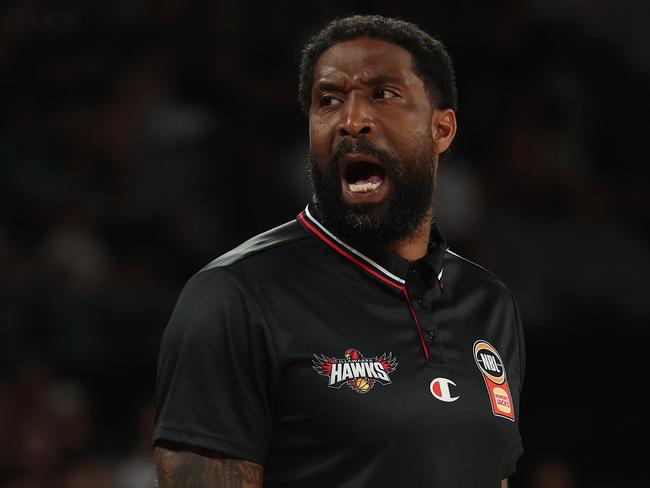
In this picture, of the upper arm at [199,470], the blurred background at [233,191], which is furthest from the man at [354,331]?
the blurred background at [233,191]

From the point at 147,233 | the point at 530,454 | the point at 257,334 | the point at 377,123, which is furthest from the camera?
the point at 147,233

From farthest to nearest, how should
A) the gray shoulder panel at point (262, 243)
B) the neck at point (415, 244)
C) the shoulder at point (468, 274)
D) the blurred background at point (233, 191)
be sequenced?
the blurred background at point (233, 191)
the shoulder at point (468, 274)
the neck at point (415, 244)
the gray shoulder panel at point (262, 243)

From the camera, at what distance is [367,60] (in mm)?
2357

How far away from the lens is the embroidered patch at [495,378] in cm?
236

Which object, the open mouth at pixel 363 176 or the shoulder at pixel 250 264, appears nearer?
the shoulder at pixel 250 264

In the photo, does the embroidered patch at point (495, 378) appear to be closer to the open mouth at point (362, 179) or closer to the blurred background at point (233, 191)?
the open mouth at point (362, 179)

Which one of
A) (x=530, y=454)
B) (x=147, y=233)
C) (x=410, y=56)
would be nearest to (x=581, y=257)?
(x=530, y=454)

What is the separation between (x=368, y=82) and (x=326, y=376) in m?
0.62

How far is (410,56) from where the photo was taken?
95.0 inches

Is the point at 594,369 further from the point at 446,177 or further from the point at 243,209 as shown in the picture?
the point at 243,209

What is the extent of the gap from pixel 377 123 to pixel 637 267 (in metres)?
4.27

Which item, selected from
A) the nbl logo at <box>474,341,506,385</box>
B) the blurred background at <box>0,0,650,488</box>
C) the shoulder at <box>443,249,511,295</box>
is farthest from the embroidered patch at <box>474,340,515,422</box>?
the blurred background at <box>0,0,650,488</box>

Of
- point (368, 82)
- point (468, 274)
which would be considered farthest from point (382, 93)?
point (468, 274)

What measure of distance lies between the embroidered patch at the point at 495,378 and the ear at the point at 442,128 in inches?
17.6
